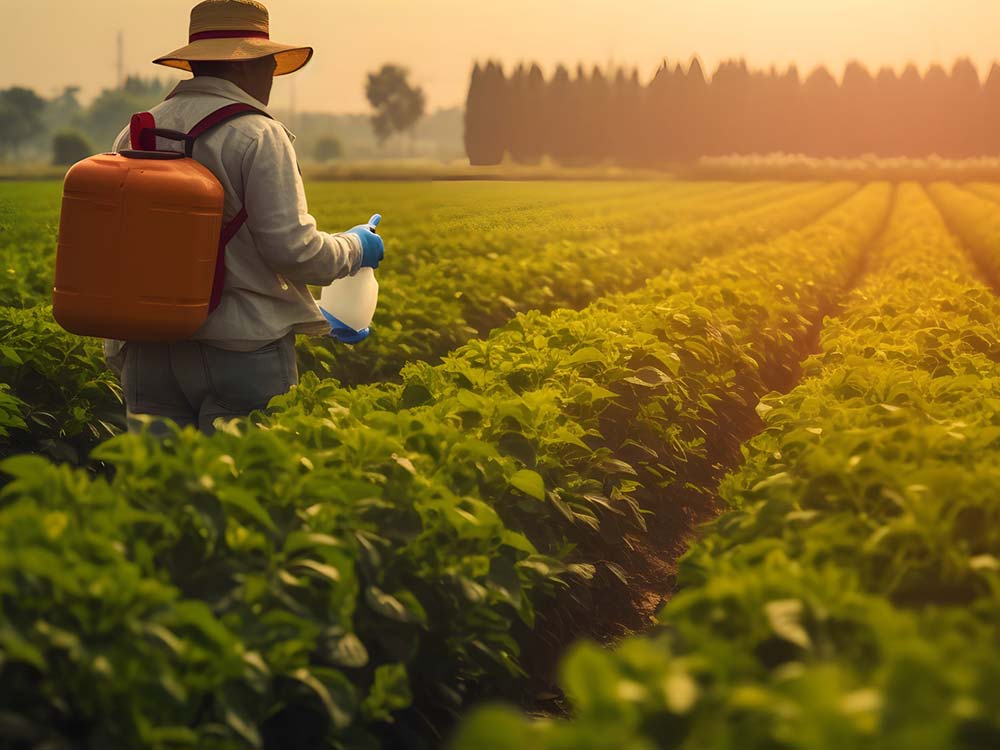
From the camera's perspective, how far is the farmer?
3984 millimetres

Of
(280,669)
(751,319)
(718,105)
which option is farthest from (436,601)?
(718,105)

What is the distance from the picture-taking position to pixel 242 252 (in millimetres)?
4098

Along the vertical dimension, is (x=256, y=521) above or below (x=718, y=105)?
below

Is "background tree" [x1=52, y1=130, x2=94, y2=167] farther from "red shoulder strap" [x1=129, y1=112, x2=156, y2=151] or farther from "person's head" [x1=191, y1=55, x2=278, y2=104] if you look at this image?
"red shoulder strap" [x1=129, y1=112, x2=156, y2=151]

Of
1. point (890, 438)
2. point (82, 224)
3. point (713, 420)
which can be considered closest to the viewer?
point (890, 438)

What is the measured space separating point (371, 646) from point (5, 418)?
6.85 feet

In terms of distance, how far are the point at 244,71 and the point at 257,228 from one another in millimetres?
616

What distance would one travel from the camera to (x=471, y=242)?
14.1m

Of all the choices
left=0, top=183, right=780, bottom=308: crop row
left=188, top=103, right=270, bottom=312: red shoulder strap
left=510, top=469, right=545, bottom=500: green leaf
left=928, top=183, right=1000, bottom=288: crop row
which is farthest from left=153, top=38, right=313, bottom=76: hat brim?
left=928, top=183, right=1000, bottom=288: crop row

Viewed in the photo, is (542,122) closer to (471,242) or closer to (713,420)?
(471,242)

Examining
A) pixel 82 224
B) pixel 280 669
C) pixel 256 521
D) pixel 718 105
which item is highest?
pixel 718 105

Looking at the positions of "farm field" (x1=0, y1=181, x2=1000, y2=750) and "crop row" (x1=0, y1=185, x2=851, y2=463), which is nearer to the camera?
"farm field" (x1=0, y1=181, x2=1000, y2=750)

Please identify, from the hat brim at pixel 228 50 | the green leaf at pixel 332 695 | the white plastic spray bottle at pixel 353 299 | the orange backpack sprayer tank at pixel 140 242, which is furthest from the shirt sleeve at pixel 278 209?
the green leaf at pixel 332 695

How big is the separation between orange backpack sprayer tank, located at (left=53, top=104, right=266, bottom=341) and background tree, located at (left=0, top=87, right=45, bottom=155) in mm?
83028
